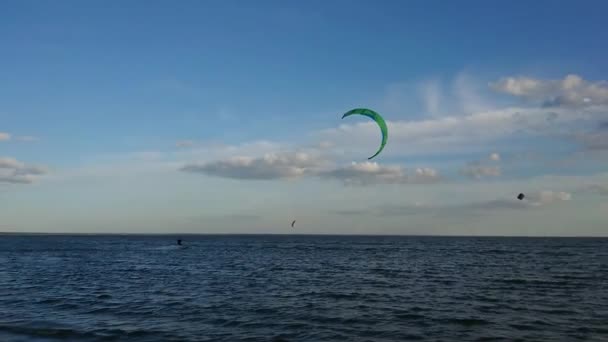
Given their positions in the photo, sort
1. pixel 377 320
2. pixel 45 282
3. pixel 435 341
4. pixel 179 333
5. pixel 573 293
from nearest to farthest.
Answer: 1. pixel 435 341
2. pixel 179 333
3. pixel 377 320
4. pixel 573 293
5. pixel 45 282

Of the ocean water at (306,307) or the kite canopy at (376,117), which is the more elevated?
the kite canopy at (376,117)

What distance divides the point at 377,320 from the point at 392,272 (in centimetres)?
2813

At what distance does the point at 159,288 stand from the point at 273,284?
911 centimetres

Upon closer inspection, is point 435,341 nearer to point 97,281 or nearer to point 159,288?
point 159,288

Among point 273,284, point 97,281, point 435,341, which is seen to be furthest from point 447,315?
point 97,281

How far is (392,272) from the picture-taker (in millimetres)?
55031

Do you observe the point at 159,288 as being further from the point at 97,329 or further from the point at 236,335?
the point at 236,335

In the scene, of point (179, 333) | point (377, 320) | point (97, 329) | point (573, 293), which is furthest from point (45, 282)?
point (573, 293)

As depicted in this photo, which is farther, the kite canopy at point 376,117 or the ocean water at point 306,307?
the kite canopy at point 376,117

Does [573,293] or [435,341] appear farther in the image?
[573,293]

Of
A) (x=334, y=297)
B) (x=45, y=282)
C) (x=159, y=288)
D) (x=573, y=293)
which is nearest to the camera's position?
(x=334, y=297)

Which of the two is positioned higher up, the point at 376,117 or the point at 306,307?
the point at 376,117

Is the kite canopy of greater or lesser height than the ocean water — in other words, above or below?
above

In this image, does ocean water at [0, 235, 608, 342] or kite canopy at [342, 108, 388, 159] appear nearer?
ocean water at [0, 235, 608, 342]
